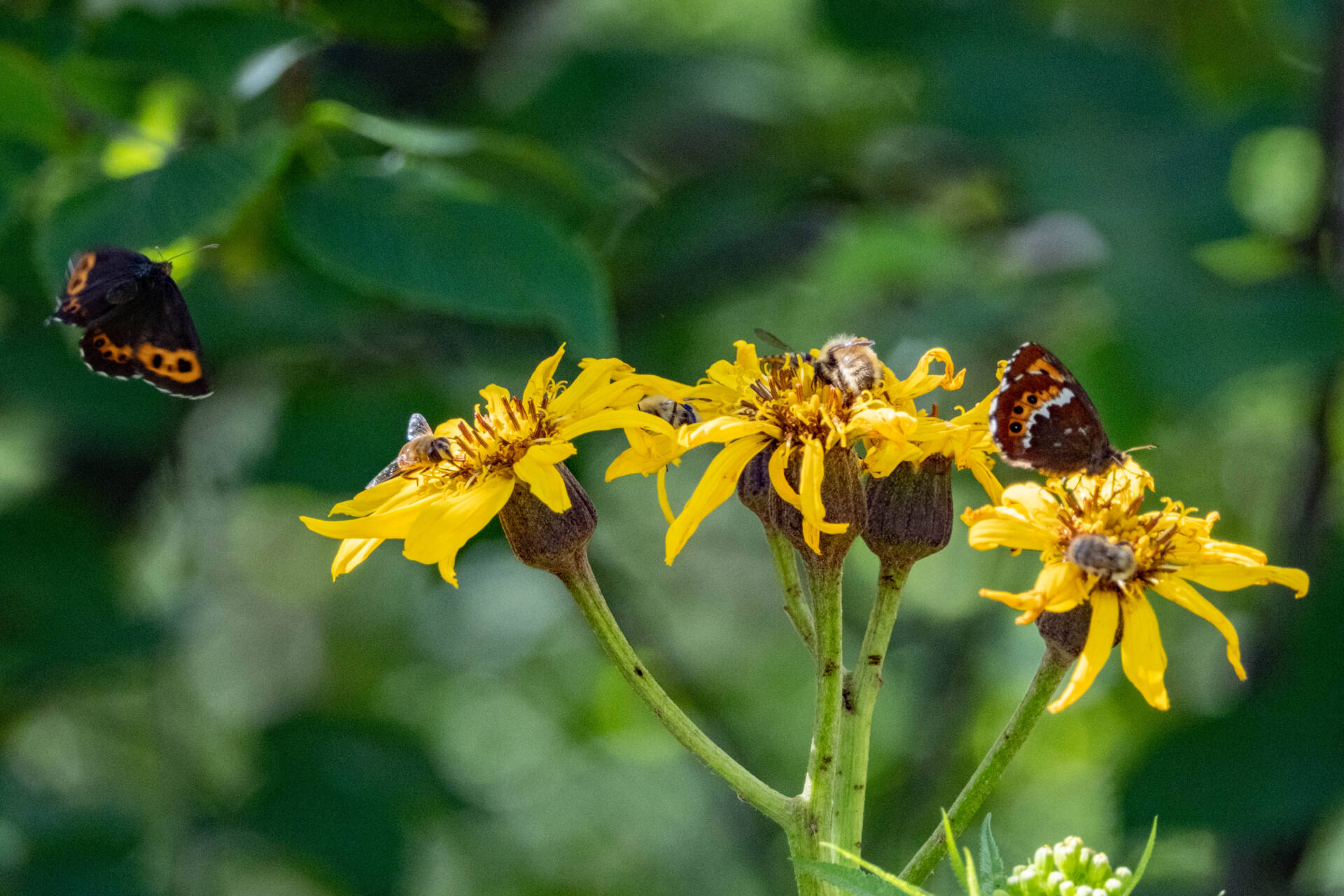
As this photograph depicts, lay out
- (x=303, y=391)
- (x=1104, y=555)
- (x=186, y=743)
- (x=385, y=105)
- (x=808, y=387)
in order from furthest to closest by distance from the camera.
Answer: (x=186, y=743) → (x=385, y=105) → (x=303, y=391) → (x=808, y=387) → (x=1104, y=555)

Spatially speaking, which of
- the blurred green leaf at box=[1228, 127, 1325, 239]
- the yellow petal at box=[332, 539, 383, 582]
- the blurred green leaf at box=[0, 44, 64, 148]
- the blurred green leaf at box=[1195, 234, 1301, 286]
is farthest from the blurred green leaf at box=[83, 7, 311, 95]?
the blurred green leaf at box=[1228, 127, 1325, 239]

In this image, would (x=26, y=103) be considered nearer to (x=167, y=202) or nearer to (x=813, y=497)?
(x=167, y=202)

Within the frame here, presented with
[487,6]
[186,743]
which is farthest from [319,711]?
[487,6]

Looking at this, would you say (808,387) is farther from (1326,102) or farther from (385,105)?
(385,105)

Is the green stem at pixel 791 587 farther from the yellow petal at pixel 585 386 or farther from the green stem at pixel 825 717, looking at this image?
the yellow petal at pixel 585 386

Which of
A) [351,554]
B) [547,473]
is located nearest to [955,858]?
[547,473]

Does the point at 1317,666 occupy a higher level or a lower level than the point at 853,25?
lower

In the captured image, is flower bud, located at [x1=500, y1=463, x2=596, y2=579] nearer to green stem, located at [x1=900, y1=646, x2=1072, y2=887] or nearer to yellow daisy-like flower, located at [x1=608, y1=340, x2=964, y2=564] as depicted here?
yellow daisy-like flower, located at [x1=608, y1=340, x2=964, y2=564]
